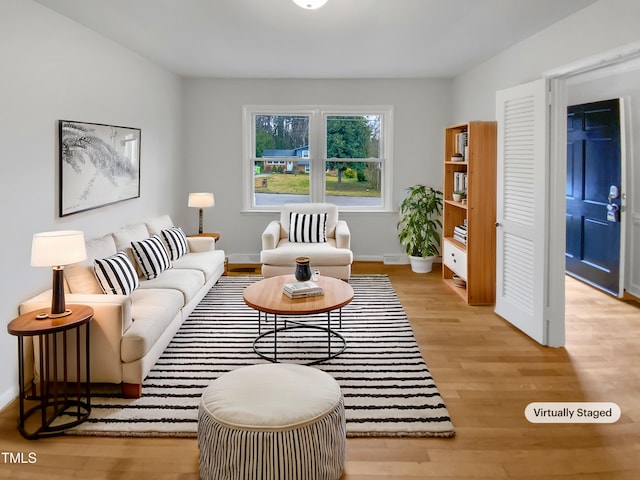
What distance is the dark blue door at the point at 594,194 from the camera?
16.8ft

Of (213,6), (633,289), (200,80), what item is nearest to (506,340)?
(633,289)

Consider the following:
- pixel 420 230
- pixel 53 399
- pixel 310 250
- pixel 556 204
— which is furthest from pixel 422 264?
pixel 53 399

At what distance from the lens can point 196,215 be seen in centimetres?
675

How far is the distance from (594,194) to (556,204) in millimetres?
2208

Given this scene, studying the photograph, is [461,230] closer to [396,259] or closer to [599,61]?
[396,259]

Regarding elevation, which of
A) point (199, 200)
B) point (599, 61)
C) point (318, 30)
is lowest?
point (199, 200)

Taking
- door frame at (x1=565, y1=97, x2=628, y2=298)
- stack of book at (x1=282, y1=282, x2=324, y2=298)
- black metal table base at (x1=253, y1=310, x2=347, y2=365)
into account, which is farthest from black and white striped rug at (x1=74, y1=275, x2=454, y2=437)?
door frame at (x1=565, y1=97, x2=628, y2=298)

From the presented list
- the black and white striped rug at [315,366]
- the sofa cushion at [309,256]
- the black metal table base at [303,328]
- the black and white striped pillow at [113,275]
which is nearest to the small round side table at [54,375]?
the black and white striped rug at [315,366]

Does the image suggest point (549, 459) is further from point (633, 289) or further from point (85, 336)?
point (633, 289)

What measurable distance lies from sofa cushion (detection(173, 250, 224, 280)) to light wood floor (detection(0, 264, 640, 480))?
205 centimetres

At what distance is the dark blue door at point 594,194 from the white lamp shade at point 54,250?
16.4ft

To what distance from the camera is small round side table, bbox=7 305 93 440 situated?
8.34ft

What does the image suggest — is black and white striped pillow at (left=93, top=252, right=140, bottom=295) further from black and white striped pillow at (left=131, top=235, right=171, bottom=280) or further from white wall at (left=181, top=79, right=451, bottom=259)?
white wall at (left=181, top=79, right=451, bottom=259)

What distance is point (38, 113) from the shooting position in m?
3.20
